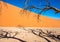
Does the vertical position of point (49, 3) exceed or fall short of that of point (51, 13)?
it exceeds it

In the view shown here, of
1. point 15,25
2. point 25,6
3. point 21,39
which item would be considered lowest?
point 21,39

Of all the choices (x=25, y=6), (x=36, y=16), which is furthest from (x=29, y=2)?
(x=36, y=16)

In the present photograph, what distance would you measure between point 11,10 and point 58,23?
0.86 m

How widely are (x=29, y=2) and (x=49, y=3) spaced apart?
34 centimetres

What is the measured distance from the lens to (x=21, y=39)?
2434 millimetres

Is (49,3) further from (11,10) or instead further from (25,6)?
(11,10)

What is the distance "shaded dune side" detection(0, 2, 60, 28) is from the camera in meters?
2.45

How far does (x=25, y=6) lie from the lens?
8.07 ft

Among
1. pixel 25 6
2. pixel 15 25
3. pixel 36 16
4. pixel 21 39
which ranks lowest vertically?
pixel 21 39

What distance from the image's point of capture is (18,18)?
8.13ft

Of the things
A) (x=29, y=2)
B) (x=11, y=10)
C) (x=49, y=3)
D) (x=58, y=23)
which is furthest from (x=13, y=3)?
(x=58, y=23)

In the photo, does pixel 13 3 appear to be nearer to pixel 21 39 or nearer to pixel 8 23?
pixel 8 23

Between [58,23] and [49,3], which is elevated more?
[49,3]

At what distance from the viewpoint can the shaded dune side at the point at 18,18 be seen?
245cm
